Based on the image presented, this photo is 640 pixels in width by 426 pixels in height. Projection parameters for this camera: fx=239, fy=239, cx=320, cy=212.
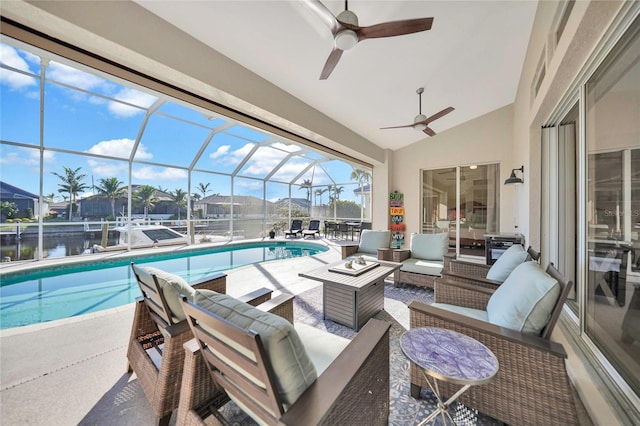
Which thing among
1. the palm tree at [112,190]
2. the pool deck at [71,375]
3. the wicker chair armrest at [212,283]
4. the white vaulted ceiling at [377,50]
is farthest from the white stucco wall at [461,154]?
the palm tree at [112,190]

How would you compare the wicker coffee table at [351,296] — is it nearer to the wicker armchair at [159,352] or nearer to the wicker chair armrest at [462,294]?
the wicker chair armrest at [462,294]

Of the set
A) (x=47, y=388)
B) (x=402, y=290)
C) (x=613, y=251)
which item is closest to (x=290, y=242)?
(x=402, y=290)

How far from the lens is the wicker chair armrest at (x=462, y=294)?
7.07 ft

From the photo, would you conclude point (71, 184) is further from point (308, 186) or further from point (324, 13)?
point (308, 186)

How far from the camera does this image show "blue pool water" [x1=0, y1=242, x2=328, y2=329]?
3.63 meters

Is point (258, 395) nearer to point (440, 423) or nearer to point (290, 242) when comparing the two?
point (440, 423)

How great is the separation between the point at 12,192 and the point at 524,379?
9.54 m

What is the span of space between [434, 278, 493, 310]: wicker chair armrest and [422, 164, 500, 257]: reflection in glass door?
4516 millimetres

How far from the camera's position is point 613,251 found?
176cm

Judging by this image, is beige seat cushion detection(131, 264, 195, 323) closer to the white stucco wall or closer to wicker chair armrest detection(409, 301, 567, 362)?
wicker chair armrest detection(409, 301, 567, 362)

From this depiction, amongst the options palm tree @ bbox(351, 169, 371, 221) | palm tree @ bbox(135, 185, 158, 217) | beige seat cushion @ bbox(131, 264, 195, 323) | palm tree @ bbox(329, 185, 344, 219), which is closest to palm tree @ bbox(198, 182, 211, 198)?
palm tree @ bbox(135, 185, 158, 217)

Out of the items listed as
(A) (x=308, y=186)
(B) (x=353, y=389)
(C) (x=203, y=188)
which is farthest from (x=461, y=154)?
(C) (x=203, y=188)

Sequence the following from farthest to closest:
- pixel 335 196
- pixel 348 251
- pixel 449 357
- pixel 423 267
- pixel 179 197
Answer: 1. pixel 335 196
2. pixel 179 197
3. pixel 348 251
4. pixel 423 267
5. pixel 449 357

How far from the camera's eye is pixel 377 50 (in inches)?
123
